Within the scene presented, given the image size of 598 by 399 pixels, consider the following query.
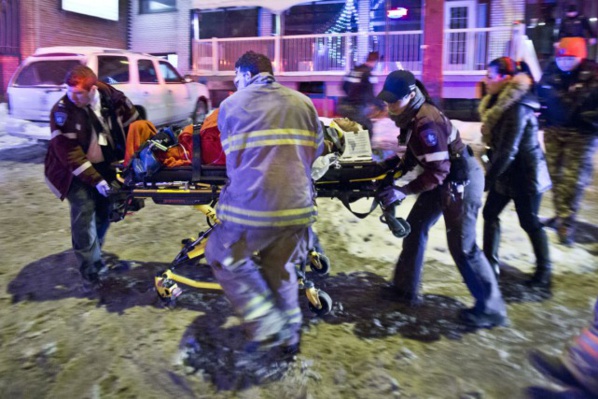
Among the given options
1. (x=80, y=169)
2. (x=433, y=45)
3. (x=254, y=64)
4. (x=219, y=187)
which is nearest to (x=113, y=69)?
(x=433, y=45)

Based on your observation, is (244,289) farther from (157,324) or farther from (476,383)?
(476,383)

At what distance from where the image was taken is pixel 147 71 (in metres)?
10.8

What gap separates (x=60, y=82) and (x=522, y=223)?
842 centimetres

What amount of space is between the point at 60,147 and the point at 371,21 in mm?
12624

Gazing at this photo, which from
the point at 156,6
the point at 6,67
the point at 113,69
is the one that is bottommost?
the point at 113,69

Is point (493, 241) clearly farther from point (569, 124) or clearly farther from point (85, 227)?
point (85, 227)

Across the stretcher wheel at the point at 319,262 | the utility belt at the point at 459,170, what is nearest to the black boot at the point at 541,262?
the utility belt at the point at 459,170

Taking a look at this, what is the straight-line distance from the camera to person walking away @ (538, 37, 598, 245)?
5.13 metres

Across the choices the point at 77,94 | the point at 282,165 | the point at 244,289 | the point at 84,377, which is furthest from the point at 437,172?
the point at 77,94

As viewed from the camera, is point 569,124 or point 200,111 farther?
point 200,111

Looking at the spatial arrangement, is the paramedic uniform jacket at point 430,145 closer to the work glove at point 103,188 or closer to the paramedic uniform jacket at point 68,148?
the work glove at point 103,188

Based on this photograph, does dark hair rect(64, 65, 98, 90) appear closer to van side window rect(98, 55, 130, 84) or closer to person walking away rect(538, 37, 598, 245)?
person walking away rect(538, 37, 598, 245)

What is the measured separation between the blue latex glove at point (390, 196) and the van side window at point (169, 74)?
28.4 ft

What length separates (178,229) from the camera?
609cm
